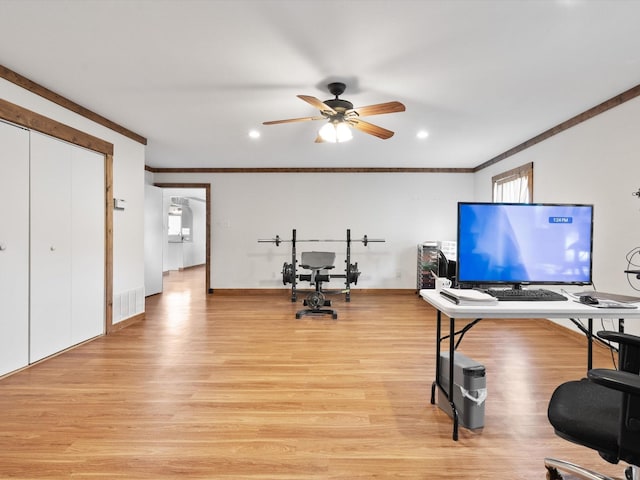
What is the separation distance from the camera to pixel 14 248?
8.78ft

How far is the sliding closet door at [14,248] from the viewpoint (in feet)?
8.48

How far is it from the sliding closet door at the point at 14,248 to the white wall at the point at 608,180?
5453 mm

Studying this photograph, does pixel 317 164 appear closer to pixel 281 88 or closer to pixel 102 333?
pixel 281 88

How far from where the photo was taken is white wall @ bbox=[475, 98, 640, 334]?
9.76ft

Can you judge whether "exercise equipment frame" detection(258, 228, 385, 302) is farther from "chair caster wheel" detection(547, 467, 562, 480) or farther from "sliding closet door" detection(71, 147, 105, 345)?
"chair caster wheel" detection(547, 467, 562, 480)

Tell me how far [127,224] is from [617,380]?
473 centimetres

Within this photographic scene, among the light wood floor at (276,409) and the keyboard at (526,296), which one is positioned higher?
the keyboard at (526,296)

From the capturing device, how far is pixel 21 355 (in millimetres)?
2742

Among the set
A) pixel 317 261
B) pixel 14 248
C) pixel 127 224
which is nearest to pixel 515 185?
pixel 317 261

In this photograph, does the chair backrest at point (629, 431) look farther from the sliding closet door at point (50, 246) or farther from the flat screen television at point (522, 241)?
the sliding closet door at point (50, 246)

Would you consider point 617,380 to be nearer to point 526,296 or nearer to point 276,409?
point 526,296

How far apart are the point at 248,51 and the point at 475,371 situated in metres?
2.62

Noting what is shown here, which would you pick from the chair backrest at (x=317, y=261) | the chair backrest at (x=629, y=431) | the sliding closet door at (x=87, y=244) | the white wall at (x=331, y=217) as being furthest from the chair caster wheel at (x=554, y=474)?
the white wall at (x=331, y=217)

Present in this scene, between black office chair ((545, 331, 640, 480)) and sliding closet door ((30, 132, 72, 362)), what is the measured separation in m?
3.83
